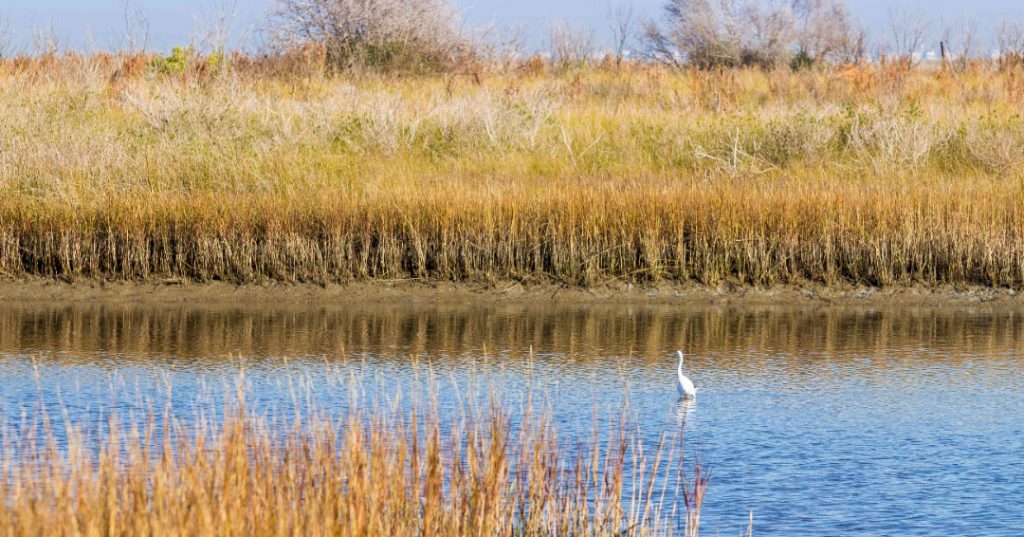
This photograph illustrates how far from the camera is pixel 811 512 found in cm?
598

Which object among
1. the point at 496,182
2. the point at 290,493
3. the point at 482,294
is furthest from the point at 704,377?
the point at 496,182

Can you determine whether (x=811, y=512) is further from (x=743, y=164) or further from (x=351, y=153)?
(x=351, y=153)

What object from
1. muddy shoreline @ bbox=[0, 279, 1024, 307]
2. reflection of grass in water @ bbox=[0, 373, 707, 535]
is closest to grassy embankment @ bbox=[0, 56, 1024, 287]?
muddy shoreline @ bbox=[0, 279, 1024, 307]

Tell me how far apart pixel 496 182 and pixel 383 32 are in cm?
996

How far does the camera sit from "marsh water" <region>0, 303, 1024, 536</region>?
6.28 m

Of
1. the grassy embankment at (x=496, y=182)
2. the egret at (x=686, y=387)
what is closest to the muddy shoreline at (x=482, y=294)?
the grassy embankment at (x=496, y=182)

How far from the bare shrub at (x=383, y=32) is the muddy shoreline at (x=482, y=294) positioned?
10.7 meters

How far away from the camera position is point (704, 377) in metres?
8.98

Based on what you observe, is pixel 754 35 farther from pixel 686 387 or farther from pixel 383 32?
pixel 686 387

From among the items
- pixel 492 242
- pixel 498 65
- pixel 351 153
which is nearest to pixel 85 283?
pixel 492 242

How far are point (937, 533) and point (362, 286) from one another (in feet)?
24.5

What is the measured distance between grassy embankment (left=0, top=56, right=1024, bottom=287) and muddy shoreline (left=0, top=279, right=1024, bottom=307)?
Answer: 13 cm

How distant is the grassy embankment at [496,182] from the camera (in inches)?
490

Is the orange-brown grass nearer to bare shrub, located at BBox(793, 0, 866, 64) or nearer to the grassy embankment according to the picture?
the grassy embankment
